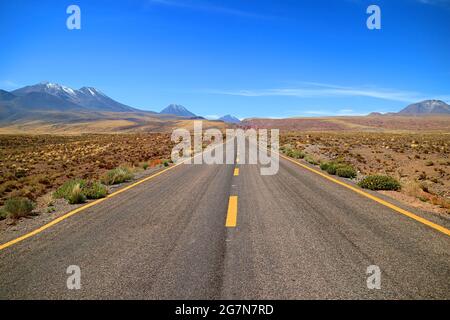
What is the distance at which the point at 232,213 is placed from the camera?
6879 millimetres

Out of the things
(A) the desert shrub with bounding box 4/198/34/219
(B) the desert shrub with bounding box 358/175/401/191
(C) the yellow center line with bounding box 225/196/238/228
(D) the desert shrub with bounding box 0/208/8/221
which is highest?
(B) the desert shrub with bounding box 358/175/401/191

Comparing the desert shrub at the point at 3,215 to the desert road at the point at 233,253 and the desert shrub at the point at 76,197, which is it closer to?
the desert shrub at the point at 76,197

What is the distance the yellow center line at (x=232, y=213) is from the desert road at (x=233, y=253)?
0.08ft

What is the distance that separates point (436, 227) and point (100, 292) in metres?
5.93

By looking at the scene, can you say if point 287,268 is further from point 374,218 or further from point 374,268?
point 374,218

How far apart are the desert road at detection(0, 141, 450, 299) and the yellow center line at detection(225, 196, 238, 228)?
0.02 meters

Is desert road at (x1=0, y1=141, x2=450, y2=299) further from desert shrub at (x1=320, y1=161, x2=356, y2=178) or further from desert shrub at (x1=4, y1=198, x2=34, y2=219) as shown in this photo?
desert shrub at (x1=320, y1=161, x2=356, y2=178)

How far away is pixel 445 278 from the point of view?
3.80 meters

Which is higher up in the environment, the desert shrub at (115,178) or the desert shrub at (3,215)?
the desert shrub at (115,178)

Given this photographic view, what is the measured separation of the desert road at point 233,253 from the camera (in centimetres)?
359

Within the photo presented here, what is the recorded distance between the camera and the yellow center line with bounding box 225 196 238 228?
6.04m

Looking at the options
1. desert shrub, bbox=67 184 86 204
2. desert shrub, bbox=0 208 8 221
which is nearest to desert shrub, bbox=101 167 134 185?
desert shrub, bbox=67 184 86 204

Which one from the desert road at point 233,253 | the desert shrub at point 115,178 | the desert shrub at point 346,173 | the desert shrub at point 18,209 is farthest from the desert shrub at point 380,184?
the desert shrub at point 18,209
